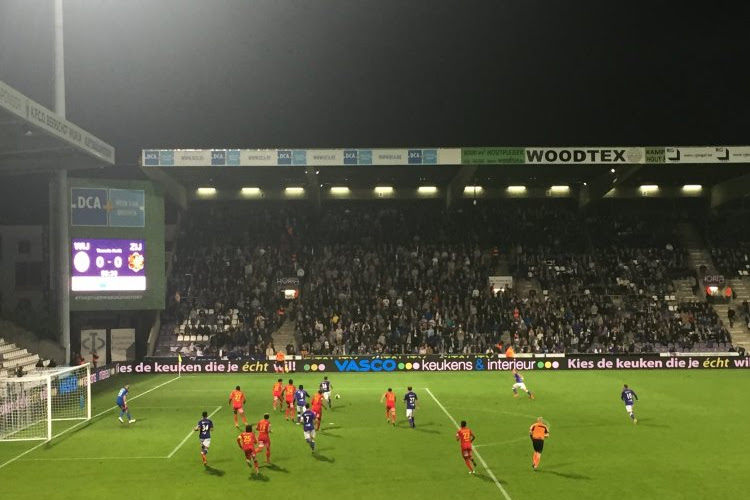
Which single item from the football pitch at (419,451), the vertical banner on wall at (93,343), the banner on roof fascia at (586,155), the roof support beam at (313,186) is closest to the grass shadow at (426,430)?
the football pitch at (419,451)

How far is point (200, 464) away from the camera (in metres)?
18.2

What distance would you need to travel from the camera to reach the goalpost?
2241cm

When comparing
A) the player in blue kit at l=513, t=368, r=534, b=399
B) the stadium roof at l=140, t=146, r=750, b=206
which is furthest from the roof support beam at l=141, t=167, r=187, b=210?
the player in blue kit at l=513, t=368, r=534, b=399

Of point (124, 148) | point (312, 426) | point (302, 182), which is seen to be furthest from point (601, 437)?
point (124, 148)

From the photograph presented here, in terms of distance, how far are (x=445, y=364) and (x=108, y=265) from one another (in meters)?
21.2

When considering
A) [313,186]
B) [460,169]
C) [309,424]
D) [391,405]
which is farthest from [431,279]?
[309,424]

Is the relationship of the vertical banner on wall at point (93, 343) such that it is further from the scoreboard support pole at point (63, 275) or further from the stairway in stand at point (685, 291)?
the stairway in stand at point (685, 291)

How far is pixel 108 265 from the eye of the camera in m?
38.9

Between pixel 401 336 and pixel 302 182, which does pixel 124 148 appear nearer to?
pixel 302 182

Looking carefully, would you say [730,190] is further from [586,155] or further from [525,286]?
[525,286]

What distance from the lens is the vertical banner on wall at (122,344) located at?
146ft

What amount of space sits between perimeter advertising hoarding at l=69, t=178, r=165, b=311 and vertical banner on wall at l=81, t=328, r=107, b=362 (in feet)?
18.3

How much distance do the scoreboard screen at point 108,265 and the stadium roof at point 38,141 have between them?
4.93m

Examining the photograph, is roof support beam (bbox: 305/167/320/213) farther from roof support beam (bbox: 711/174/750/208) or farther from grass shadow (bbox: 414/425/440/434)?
roof support beam (bbox: 711/174/750/208)
